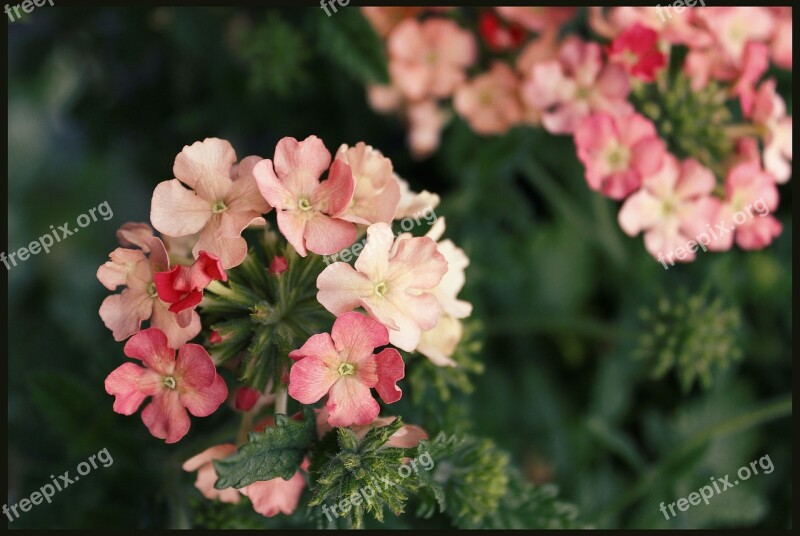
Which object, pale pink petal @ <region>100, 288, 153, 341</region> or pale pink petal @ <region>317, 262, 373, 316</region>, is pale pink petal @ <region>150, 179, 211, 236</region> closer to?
pale pink petal @ <region>100, 288, 153, 341</region>

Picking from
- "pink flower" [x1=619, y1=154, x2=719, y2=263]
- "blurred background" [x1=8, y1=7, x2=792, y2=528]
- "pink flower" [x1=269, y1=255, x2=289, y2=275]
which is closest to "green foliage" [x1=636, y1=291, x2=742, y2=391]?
"blurred background" [x1=8, y1=7, x2=792, y2=528]

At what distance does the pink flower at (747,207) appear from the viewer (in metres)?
1.70

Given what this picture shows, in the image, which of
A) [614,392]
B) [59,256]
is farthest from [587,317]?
[59,256]

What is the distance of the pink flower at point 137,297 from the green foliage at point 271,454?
0.21m

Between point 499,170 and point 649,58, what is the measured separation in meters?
0.54

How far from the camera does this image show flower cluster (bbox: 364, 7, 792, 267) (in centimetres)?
168

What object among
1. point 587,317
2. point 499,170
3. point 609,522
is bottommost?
point 609,522

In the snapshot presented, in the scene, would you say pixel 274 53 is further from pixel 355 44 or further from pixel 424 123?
pixel 424 123

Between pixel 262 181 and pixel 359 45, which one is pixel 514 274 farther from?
pixel 262 181

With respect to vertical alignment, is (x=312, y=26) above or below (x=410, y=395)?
above

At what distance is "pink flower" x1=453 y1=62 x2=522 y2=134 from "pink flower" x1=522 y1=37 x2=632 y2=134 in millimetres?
136

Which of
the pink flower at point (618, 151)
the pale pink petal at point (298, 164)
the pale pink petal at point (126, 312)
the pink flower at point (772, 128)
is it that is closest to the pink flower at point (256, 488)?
the pale pink petal at point (126, 312)

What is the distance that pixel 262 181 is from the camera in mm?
1236

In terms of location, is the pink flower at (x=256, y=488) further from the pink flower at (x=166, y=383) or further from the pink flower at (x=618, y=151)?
the pink flower at (x=618, y=151)
